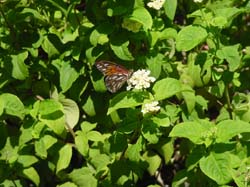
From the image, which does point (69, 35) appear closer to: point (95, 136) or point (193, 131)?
point (95, 136)

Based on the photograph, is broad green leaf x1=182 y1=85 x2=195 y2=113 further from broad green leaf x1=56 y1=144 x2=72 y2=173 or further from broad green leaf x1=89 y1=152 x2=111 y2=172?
broad green leaf x1=56 y1=144 x2=72 y2=173

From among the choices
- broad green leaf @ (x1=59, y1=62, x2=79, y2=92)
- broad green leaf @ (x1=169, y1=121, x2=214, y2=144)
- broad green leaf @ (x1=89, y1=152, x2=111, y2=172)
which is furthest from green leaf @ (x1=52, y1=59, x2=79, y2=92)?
broad green leaf @ (x1=169, y1=121, x2=214, y2=144)

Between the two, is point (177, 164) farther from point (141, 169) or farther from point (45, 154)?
point (45, 154)

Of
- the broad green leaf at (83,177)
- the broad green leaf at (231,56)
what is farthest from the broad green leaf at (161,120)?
the broad green leaf at (83,177)

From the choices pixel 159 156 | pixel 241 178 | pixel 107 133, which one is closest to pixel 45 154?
pixel 107 133

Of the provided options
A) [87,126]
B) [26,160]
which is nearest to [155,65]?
[87,126]

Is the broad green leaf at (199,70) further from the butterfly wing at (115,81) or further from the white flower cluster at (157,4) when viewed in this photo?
the butterfly wing at (115,81)
